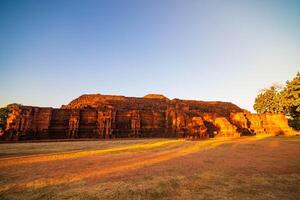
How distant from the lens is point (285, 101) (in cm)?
2823

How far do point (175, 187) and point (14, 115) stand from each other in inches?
821

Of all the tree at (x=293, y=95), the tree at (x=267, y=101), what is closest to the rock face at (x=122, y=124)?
the tree at (x=293, y=95)

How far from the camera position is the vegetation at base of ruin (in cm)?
2668

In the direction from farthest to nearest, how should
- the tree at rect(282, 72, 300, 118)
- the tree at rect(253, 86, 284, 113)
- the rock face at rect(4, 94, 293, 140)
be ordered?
the tree at rect(253, 86, 284, 113)
the tree at rect(282, 72, 300, 118)
the rock face at rect(4, 94, 293, 140)

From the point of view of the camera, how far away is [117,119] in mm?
20578

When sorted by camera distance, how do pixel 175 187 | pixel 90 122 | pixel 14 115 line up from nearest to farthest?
pixel 175 187, pixel 14 115, pixel 90 122

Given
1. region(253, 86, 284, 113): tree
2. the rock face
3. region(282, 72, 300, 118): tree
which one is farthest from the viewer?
region(253, 86, 284, 113): tree

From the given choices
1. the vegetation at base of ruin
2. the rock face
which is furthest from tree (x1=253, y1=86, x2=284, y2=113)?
the rock face

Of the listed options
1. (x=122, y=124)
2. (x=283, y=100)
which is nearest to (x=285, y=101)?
(x=283, y=100)

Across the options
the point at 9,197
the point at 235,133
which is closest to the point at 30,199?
the point at 9,197

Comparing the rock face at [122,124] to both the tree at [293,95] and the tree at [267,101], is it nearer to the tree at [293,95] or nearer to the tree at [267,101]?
the tree at [293,95]

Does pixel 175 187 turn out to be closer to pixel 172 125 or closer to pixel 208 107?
pixel 172 125

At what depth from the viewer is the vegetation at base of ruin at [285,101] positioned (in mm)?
26684

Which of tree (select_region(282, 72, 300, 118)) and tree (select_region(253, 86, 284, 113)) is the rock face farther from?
tree (select_region(253, 86, 284, 113))
